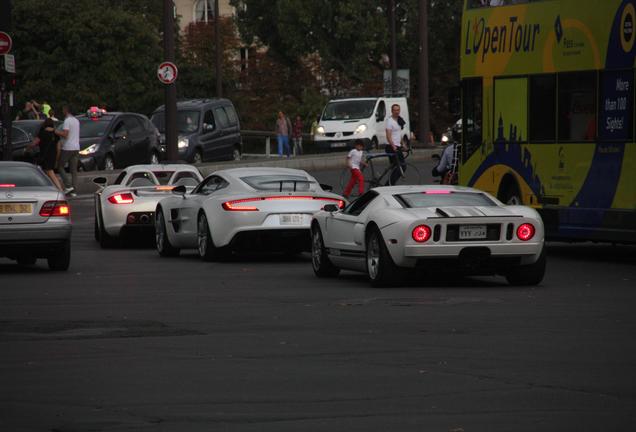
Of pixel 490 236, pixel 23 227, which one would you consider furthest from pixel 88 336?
pixel 23 227

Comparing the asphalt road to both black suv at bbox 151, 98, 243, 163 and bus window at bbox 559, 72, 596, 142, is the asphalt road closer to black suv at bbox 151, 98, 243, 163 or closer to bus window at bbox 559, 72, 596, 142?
bus window at bbox 559, 72, 596, 142

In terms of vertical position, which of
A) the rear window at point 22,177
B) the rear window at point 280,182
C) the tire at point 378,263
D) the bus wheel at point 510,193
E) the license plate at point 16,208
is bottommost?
the tire at point 378,263

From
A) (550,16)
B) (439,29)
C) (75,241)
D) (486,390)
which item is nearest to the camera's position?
(486,390)

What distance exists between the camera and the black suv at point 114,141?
44.0 m

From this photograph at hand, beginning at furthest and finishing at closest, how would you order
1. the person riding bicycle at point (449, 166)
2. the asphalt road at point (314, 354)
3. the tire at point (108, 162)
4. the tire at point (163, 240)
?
the tire at point (108, 162) < the person riding bicycle at point (449, 166) < the tire at point (163, 240) < the asphalt road at point (314, 354)

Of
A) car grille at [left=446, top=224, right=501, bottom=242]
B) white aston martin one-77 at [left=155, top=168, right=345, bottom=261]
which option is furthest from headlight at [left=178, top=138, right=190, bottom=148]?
car grille at [left=446, top=224, right=501, bottom=242]

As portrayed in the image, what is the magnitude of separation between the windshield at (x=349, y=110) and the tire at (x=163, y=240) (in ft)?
105

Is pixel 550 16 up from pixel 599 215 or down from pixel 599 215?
up

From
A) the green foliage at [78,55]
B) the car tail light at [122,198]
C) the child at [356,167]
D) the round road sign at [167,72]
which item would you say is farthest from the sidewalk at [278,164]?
the green foliage at [78,55]

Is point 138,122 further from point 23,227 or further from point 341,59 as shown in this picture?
point 341,59

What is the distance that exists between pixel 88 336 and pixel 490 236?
5.35 m

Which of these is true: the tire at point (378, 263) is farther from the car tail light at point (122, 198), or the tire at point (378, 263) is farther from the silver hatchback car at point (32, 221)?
the car tail light at point (122, 198)

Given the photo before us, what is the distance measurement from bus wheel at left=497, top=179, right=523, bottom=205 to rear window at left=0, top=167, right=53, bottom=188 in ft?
20.6

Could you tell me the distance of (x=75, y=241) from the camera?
2741 cm
